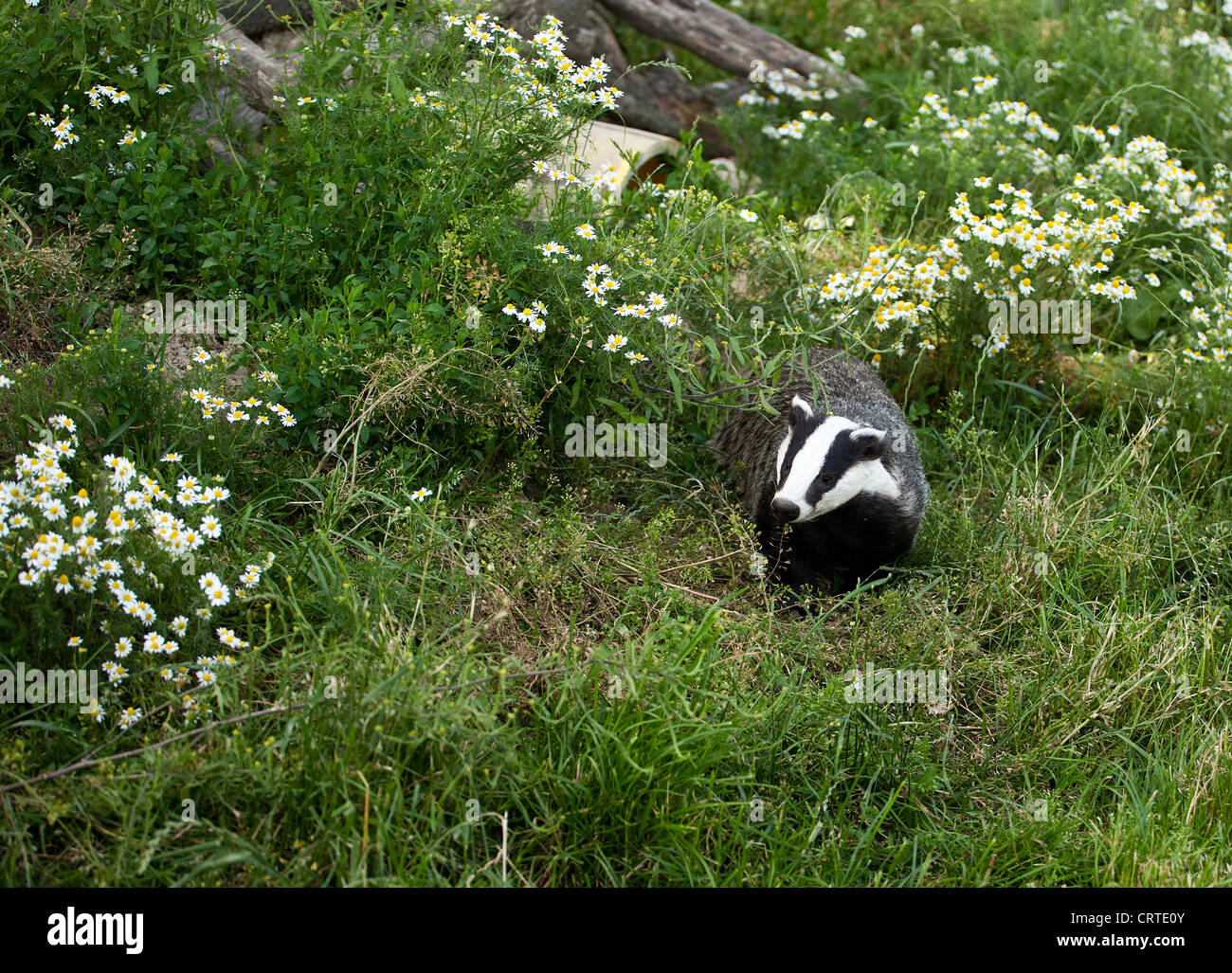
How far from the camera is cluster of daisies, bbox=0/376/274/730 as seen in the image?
3074 mm

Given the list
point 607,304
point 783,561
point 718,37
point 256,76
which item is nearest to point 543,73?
point 607,304

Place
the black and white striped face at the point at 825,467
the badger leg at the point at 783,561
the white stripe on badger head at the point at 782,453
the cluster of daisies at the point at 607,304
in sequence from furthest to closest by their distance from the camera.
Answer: the badger leg at the point at 783,561 → the white stripe on badger head at the point at 782,453 → the black and white striped face at the point at 825,467 → the cluster of daisies at the point at 607,304

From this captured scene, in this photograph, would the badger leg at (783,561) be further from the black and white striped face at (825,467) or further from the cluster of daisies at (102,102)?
the cluster of daisies at (102,102)

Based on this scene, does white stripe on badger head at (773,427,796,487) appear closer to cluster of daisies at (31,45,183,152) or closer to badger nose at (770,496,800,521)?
badger nose at (770,496,800,521)

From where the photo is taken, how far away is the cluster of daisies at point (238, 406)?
150 inches

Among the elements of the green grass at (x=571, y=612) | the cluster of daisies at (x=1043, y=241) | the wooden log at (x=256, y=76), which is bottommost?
the green grass at (x=571, y=612)

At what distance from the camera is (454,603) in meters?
3.79

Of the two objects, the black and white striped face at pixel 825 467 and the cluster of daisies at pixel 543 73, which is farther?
the cluster of daisies at pixel 543 73

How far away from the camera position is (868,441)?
4.43 metres

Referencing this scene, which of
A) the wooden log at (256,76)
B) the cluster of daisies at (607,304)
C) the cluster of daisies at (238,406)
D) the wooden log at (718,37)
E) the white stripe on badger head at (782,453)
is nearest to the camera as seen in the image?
the cluster of daisies at (238,406)

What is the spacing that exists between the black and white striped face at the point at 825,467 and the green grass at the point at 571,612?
37 cm

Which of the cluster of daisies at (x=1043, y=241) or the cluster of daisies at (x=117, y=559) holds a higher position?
the cluster of daisies at (x=1043, y=241)

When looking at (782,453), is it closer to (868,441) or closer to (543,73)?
(868,441)

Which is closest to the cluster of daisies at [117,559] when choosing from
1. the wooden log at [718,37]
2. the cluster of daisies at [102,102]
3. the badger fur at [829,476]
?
the cluster of daisies at [102,102]
